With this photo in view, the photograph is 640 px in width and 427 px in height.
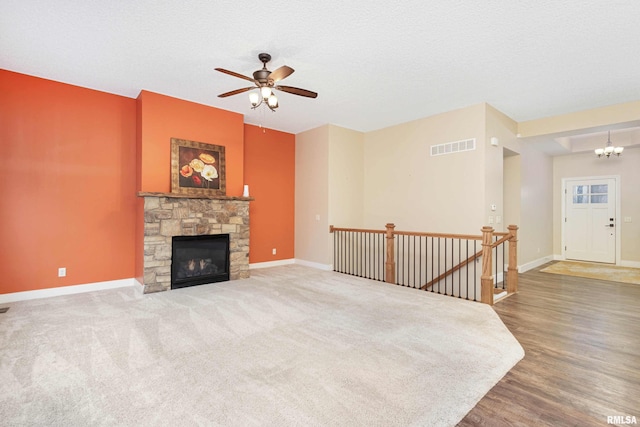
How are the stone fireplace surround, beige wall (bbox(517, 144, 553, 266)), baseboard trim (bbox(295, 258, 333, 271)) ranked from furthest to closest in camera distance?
beige wall (bbox(517, 144, 553, 266)), baseboard trim (bbox(295, 258, 333, 271)), the stone fireplace surround

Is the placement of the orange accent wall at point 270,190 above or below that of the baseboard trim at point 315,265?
above

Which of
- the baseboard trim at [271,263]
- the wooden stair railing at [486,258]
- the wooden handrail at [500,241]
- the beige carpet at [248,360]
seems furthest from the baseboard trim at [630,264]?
the baseboard trim at [271,263]

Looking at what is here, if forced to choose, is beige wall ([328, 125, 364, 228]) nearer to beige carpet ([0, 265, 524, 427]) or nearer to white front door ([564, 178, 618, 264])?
beige carpet ([0, 265, 524, 427])

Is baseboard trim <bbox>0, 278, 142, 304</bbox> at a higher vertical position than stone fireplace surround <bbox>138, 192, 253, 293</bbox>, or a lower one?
lower

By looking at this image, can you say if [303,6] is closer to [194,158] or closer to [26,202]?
[194,158]

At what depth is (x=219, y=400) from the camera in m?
2.00

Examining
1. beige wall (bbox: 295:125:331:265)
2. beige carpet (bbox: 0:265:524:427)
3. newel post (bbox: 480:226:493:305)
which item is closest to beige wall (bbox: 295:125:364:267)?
beige wall (bbox: 295:125:331:265)

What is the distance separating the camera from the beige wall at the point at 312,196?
6527mm

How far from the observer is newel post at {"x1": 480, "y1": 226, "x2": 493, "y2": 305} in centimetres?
410

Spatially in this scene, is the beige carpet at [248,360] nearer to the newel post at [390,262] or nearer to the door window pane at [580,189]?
the newel post at [390,262]

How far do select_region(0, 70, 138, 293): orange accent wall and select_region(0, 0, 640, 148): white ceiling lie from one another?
36 cm

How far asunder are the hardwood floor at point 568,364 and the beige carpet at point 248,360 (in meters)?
0.16

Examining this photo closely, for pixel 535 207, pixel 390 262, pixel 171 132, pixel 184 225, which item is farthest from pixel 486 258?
pixel 171 132

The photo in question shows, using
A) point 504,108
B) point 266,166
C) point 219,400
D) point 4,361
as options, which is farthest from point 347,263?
point 4,361
